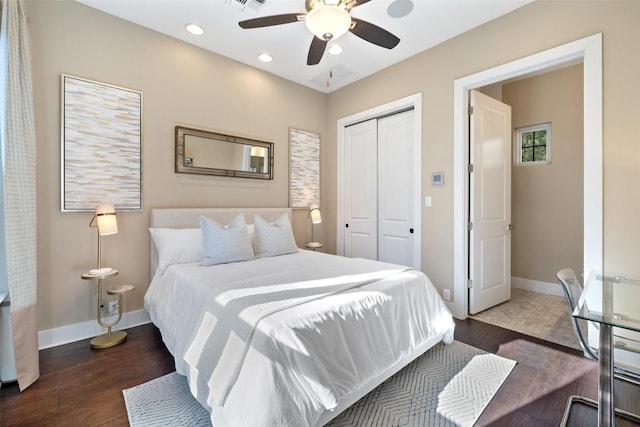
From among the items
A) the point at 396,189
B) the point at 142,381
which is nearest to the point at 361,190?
the point at 396,189

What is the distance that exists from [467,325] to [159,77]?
13.5ft

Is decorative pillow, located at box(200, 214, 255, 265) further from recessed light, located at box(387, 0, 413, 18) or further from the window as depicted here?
the window

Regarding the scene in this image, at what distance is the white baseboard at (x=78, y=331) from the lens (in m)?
2.46

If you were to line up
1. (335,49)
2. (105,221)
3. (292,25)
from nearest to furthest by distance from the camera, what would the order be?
(105,221) → (292,25) → (335,49)

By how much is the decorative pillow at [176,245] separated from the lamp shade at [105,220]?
0.40 meters

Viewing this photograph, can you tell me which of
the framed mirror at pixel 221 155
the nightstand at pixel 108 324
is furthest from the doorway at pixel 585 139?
the nightstand at pixel 108 324

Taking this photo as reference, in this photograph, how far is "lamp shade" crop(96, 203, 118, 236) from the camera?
7.84 feet

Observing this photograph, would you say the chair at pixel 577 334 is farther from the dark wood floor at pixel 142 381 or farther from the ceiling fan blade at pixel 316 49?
the ceiling fan blade at pixel 316 49

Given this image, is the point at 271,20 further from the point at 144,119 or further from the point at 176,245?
the point at 176,245

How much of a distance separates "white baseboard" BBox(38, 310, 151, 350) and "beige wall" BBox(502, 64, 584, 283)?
16.5ft

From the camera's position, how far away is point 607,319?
4.33ft

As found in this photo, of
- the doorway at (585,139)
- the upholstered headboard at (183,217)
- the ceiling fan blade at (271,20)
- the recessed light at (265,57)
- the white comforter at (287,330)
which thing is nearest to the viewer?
the white comforter at (287,330)

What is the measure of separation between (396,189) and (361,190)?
1.91ft

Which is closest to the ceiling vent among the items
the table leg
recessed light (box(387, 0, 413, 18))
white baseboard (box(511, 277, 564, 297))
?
recessed light (box(387, 0, 413, 18))
